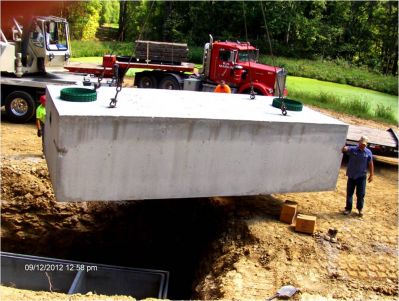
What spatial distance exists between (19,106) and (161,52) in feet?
21.3

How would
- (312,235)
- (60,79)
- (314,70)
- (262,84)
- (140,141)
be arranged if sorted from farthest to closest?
(314,70) < (262,84) < (60,79) < (312,235) < (140,141)

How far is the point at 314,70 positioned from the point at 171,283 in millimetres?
23356

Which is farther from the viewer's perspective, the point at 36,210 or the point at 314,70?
the point at 314,70

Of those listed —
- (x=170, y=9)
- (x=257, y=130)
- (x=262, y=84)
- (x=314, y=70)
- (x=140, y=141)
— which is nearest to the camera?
(x=140, y=141)

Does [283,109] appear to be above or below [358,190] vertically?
above

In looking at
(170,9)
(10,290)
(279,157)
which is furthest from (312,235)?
(170,9)

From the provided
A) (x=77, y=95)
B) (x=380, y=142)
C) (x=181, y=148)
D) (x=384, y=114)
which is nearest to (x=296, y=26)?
(x=384, y=114)

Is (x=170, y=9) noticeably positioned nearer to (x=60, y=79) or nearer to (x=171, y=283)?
(x=60, y=79)

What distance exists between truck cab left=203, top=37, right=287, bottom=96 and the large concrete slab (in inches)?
310

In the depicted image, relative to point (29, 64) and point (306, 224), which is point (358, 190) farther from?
point (29, 64)

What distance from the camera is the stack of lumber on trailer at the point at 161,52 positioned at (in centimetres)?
1797

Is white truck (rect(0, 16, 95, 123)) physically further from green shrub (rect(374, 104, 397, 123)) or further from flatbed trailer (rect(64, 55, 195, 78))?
green shrub (rect(374, 104, 397, 123))

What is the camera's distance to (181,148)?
6.48 meters

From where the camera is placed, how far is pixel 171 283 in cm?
895
